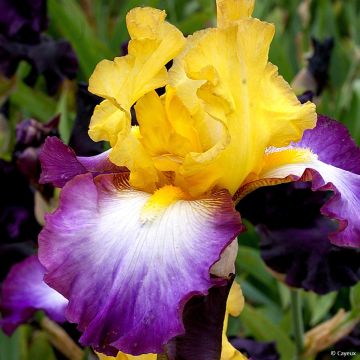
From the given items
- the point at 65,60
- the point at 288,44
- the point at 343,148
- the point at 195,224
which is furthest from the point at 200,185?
the point at 288,44

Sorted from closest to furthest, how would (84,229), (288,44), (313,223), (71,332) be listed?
(84,229) → (71,332) → (313,223) → (288,44)

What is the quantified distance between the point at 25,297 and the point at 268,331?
50 centimetres

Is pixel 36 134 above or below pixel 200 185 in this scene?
below

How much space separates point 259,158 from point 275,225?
1.59 ft

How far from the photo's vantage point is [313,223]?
3.92 ft

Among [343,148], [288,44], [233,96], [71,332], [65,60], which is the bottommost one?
[288,44]

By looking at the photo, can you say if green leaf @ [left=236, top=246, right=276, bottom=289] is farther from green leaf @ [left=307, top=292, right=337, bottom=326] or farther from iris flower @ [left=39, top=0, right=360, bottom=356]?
iris flower @ [left=39, top=0, right=360, bottom=356]

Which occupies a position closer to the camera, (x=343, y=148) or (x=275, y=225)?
(x=343, y=148)

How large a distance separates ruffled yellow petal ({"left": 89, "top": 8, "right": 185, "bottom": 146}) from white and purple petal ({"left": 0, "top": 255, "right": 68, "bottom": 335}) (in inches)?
16.2

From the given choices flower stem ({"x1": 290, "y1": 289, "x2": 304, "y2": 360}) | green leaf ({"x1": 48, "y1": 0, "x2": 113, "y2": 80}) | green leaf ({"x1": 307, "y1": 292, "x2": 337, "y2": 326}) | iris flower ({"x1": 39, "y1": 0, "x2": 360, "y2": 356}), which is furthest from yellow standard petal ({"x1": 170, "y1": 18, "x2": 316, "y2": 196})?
green leaf ({"x1": 48, "y1": 0, "x2": 113, "y2": 80})

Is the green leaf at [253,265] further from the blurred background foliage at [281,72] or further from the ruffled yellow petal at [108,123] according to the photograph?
the ruffled yellow petal at [108,123]

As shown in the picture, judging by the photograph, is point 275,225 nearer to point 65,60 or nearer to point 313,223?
point 313,223

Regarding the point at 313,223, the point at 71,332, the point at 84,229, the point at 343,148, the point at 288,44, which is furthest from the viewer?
the point at 288,44

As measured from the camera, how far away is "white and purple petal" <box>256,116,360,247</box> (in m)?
0.70
